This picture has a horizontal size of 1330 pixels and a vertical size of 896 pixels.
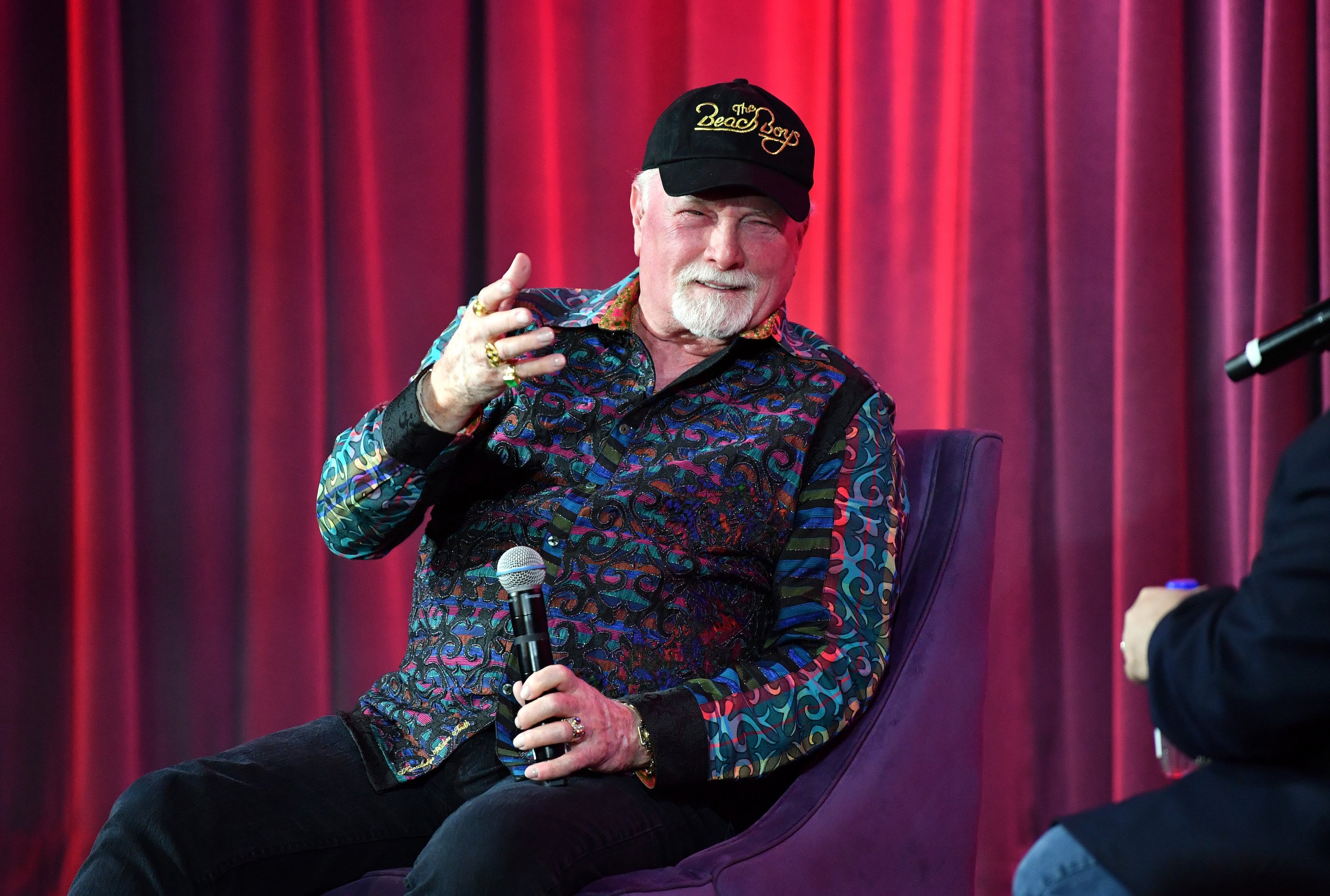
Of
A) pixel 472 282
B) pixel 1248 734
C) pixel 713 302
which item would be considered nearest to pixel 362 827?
pixel 713 302

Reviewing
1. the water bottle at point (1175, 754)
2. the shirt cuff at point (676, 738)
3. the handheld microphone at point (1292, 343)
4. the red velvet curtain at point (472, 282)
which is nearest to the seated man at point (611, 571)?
the shirt cuff at point (676, 738)

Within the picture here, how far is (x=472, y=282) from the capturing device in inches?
105

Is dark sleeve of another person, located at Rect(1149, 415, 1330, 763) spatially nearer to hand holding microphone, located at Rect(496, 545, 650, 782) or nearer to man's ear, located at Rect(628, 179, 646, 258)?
hand holding microphone, located at Rect(496, 545, 650, 782)

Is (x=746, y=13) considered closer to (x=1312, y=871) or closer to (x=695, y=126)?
(x=695, y=126)

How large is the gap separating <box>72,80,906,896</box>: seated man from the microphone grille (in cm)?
10

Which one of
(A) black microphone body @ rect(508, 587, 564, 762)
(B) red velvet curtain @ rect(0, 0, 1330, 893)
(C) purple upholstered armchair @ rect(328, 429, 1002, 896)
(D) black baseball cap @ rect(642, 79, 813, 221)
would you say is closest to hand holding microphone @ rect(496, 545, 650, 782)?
(A) black microphone body @ rect(508, 587, 564, 762)

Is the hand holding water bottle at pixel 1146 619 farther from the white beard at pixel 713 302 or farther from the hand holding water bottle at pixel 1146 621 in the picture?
the white beard at pixel 713 302

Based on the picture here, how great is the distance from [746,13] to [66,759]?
85.1 inches

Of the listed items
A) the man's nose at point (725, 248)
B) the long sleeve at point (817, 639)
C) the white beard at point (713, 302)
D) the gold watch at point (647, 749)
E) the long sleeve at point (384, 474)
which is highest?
the man's nose at point (725, 248)

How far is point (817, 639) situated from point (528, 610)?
406 mm

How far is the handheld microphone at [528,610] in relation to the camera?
3.88ft

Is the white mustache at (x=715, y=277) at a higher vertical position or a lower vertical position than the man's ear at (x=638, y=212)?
lower

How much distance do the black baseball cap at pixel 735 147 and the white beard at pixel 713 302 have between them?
0.36ft

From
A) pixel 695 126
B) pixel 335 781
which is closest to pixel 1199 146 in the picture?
pixel 695 126
